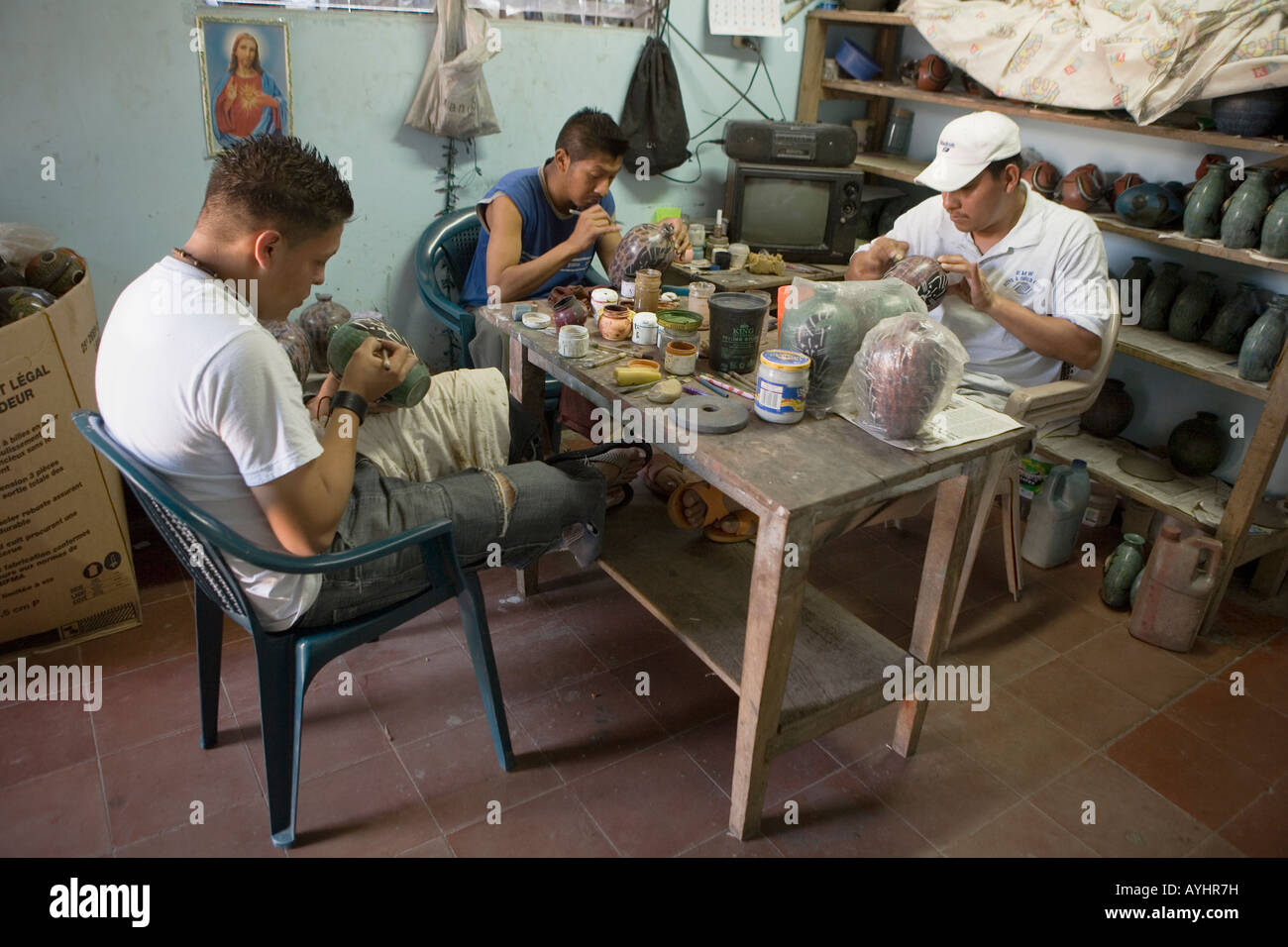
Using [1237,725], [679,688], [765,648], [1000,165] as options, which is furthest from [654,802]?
[1000,165]

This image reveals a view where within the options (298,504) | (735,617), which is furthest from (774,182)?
(298,504)

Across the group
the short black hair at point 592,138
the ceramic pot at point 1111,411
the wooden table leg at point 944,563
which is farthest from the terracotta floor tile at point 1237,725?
the short black hair at point 592,138

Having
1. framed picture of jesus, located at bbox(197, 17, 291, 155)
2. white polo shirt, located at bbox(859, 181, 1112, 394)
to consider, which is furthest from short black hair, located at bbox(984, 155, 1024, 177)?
framed picture of jesus, located at bbox(197, 17, 291, 155)

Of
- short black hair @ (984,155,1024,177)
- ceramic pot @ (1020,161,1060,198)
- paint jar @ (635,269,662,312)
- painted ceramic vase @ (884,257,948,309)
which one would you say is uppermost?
short black hair @ (984,155,1024,177)

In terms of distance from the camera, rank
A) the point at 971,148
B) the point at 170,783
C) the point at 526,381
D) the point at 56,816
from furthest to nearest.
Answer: the point at 971,148
the point at 526,381
the point at 170,783
the point at 56,816

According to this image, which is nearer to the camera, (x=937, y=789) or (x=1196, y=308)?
(x=937, y=789)

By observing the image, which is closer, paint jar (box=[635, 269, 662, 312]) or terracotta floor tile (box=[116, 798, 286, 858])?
terracotta floor tile (box=[116, 798, 286, 858])

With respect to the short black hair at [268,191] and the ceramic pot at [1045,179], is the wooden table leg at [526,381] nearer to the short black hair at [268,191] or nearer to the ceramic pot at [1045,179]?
the short black hair at [268,191]

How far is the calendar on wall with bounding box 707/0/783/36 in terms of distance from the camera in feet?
13.1

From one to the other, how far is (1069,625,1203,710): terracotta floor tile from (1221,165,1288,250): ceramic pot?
4.23ft

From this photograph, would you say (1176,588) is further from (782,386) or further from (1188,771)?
(782,386)

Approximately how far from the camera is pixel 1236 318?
9.83 feet

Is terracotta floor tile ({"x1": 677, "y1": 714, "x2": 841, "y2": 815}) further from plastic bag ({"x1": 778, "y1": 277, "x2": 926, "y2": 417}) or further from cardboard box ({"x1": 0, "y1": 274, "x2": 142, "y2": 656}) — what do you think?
cardboard box ({"x1": 0, "y1": 274, "x2": 142, "y2": 656})

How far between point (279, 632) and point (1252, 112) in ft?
10.3
